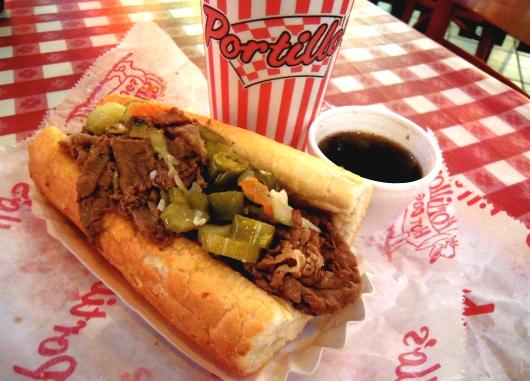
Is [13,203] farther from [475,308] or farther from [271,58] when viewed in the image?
[475,308]

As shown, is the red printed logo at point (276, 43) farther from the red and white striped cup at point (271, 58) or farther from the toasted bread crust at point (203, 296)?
the toasted bread crust at point (203, 296)

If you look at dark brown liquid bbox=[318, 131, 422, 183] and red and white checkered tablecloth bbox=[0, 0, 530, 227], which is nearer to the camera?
dark brown liquid bbox=[318, 131, 422, 183]

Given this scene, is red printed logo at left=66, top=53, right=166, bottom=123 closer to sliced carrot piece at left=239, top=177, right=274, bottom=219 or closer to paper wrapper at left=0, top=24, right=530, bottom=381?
paper wrapper at left=0, top=24, right=530, bottom=381

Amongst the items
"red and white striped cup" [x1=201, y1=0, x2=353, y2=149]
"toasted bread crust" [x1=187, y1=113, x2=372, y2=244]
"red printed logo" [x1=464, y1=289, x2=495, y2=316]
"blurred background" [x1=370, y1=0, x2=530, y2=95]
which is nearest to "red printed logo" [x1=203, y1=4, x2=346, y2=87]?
"red and white striped cup" [x1=201, y1=0, x2=353, y2=149]

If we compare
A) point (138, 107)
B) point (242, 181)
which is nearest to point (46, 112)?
point (138, 107)

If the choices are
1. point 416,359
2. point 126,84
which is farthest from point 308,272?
point 126,84

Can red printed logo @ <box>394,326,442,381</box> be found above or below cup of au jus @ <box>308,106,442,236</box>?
below

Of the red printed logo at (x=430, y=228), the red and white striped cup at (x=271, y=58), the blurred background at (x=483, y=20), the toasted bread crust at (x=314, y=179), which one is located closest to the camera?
the red and white striped cup at (x=271, y=58)

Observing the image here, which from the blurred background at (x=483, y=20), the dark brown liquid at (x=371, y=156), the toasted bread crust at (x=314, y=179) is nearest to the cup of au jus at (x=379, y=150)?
the dark brown liquid at (x=371, y=156)
